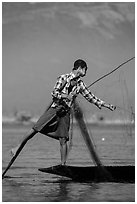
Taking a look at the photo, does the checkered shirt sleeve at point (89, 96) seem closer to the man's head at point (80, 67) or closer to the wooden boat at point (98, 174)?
the man's head at point (80, 67)

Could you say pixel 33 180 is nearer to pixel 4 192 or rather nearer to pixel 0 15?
pixel 4 192

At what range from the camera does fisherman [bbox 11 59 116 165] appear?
288 inches

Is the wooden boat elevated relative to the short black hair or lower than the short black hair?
lower

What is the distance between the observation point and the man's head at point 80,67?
740cm

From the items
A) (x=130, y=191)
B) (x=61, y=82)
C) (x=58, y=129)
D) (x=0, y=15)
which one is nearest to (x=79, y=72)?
(x=61, y=82)

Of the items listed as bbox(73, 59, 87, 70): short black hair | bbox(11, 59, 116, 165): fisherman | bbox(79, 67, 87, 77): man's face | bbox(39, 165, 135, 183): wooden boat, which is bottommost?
bbox(39, 165, 135, 183): wooden boat

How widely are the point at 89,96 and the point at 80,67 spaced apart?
0.41 m

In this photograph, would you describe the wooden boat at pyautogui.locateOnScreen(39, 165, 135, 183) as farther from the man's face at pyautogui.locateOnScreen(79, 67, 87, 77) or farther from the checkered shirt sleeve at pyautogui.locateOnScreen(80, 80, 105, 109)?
the man's face at pyautogui.locateOnScreen(79, 67, 87, 77)

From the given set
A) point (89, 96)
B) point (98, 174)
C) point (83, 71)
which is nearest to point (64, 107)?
point (89, 96)

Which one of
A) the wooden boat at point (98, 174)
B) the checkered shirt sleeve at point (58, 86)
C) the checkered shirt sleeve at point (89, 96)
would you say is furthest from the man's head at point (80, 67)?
the wooden boat at point (98, 174)

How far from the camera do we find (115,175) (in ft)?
25.3

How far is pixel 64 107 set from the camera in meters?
7.34

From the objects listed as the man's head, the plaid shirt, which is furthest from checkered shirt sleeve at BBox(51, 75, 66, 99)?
the man's head

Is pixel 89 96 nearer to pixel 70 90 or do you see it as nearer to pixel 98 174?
pixel 70 90
